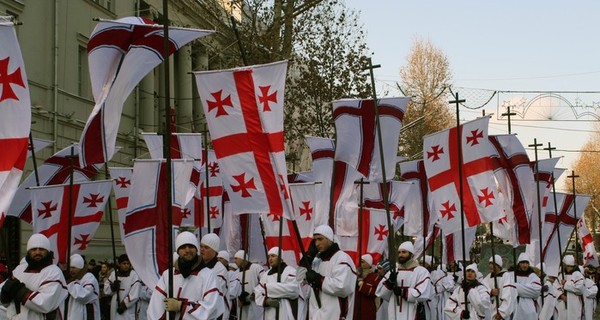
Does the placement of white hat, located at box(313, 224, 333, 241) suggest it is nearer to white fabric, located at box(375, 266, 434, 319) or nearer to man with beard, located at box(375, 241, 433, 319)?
man with beard, located at box(375, 241, 433, 319)

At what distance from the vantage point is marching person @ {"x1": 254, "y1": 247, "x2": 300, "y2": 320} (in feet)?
47.3

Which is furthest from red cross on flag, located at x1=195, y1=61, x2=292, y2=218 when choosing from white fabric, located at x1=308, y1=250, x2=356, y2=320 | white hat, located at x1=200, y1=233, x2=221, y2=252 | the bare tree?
the bare tree

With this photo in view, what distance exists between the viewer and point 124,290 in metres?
19.2

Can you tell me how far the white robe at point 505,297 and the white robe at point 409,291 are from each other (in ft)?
8.38

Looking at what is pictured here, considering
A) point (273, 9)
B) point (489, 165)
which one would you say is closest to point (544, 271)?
point (489, 165)

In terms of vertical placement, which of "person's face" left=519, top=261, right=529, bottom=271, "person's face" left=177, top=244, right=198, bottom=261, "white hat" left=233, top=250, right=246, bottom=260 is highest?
"person's face" left=177, top=244, right=198, bottom=261

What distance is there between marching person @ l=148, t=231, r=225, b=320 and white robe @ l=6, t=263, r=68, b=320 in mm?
1915

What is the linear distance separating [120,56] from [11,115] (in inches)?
62.1

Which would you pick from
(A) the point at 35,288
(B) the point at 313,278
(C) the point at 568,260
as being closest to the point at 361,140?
(B) the point at 313,278

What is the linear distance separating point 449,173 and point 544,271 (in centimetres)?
477

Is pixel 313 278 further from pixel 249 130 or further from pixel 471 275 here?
pixel 471 275

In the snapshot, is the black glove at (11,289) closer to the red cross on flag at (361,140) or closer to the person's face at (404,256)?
the person's face at (404,256)

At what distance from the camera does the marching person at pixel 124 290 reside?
18.8 meters

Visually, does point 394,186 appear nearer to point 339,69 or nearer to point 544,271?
point 544,271
